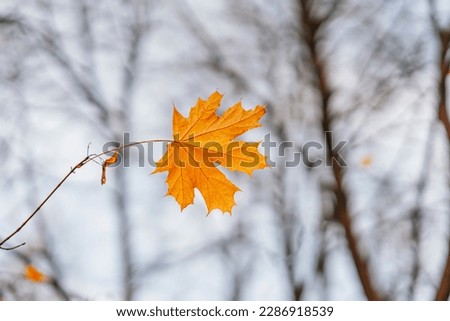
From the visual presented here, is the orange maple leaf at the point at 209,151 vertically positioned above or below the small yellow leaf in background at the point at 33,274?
above

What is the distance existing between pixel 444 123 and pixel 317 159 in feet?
10.8

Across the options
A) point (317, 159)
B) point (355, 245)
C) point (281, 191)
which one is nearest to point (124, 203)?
point (281, 191)

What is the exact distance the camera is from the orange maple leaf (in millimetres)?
1334

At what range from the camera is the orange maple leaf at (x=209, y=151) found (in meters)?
1.33

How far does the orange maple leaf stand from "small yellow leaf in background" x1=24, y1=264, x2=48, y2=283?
342 centimetres

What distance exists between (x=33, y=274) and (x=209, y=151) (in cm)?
389

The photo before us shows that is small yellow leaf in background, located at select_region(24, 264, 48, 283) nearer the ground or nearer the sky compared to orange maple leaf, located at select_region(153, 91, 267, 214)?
nearer the ground

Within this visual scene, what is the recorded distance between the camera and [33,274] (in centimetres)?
437

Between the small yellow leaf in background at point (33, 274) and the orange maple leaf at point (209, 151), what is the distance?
3.42 meters

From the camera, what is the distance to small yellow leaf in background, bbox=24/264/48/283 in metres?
4.21

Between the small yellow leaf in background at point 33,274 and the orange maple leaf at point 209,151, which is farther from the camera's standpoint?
the small yellow leaf in background at point 33,274

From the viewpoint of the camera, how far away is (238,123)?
136 cm

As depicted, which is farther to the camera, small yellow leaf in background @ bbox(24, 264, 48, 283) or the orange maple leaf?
small yellow leaf in background @ bbox(24, 264, 48, 283)
